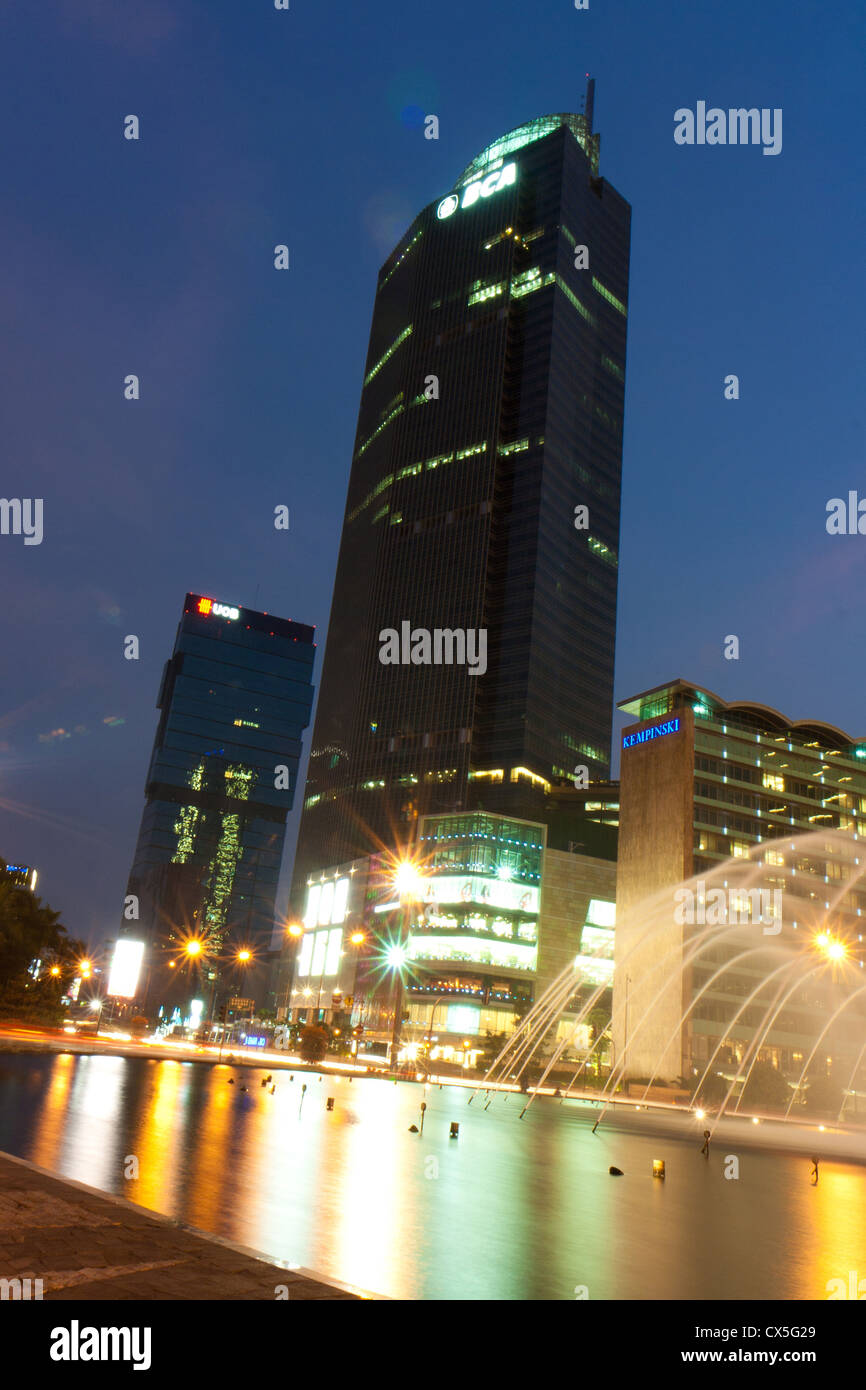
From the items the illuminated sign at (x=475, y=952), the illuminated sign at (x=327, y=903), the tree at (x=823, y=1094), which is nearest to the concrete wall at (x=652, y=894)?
the tree at (x=823, y=1094)

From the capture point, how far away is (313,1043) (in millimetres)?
56781

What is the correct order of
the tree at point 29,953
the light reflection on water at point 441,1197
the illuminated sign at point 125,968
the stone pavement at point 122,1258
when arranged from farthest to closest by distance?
the illuminated sign at point 125,968, the tree at point 29,953, the light reflection on water at point 441,1197, the stone pavement at point 122,1258

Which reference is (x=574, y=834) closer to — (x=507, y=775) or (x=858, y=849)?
(x=507, y=775)

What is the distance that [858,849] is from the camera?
4582 inches

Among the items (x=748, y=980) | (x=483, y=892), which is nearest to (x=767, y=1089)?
(x=748, y=980)

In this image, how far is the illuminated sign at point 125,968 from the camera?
55.0 metres

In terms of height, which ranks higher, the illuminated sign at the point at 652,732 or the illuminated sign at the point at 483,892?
the illuminated sign at the point at 652,732

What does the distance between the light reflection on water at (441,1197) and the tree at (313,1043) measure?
2794 cm

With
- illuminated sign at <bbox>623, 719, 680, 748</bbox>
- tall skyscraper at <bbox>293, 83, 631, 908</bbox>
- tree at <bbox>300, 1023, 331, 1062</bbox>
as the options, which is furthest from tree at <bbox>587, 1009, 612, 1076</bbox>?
tree at <bbox>300, 1023, 331, 1062</bbox>

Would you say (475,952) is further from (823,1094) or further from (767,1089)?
(767,1089)

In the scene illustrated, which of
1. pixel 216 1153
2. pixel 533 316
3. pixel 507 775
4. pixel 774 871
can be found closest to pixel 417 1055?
pixel 774 871

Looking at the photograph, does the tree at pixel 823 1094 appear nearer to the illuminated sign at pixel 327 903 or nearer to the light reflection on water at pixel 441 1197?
the light reflection on water at pixel 441 1197

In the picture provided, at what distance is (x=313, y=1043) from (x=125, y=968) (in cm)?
1211
